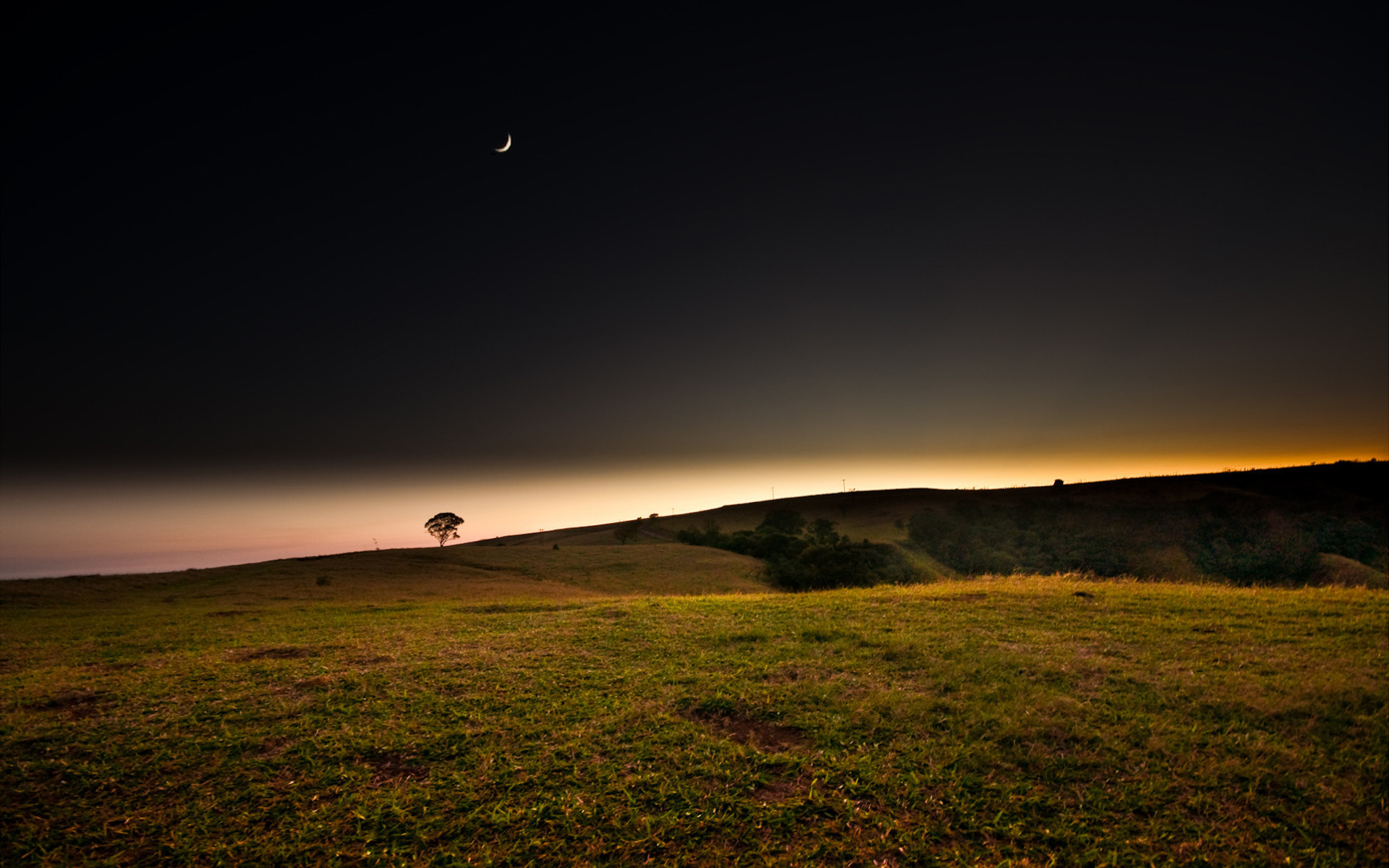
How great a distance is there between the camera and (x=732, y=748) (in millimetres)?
7344

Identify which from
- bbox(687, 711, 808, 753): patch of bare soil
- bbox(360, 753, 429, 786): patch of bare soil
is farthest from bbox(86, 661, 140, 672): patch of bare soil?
bbox(687, 711, 808, 753): patch of bare soil

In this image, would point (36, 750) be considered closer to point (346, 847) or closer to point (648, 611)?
point (346, 847)

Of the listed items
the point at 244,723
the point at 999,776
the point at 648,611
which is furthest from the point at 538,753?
the point at 648,611

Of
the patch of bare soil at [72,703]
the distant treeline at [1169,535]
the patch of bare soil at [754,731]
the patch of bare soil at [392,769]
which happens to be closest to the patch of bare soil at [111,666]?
the patch of bare soil at [72,703]

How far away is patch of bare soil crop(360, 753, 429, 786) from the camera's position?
22.3 feet

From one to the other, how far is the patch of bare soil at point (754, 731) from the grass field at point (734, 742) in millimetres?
68

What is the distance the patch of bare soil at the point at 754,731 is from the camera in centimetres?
755

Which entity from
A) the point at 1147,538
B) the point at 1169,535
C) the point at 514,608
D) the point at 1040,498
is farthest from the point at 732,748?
the point at 1040,498

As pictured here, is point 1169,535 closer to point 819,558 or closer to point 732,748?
point 819,558

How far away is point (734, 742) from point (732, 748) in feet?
0.81

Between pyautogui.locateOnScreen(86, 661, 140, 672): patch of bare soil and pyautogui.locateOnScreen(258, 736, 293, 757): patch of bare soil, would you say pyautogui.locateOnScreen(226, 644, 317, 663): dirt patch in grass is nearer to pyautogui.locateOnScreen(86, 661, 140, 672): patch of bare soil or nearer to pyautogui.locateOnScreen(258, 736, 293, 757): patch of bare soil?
pyautogui.locateOnScreen(86, 661, 140, 672): patch of bare soil

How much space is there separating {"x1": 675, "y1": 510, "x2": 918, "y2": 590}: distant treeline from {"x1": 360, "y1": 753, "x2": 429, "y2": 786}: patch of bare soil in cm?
4237

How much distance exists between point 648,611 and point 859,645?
7.11m

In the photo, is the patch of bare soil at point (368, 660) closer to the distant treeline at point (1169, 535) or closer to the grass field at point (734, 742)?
the grass field at point (734, 742)
